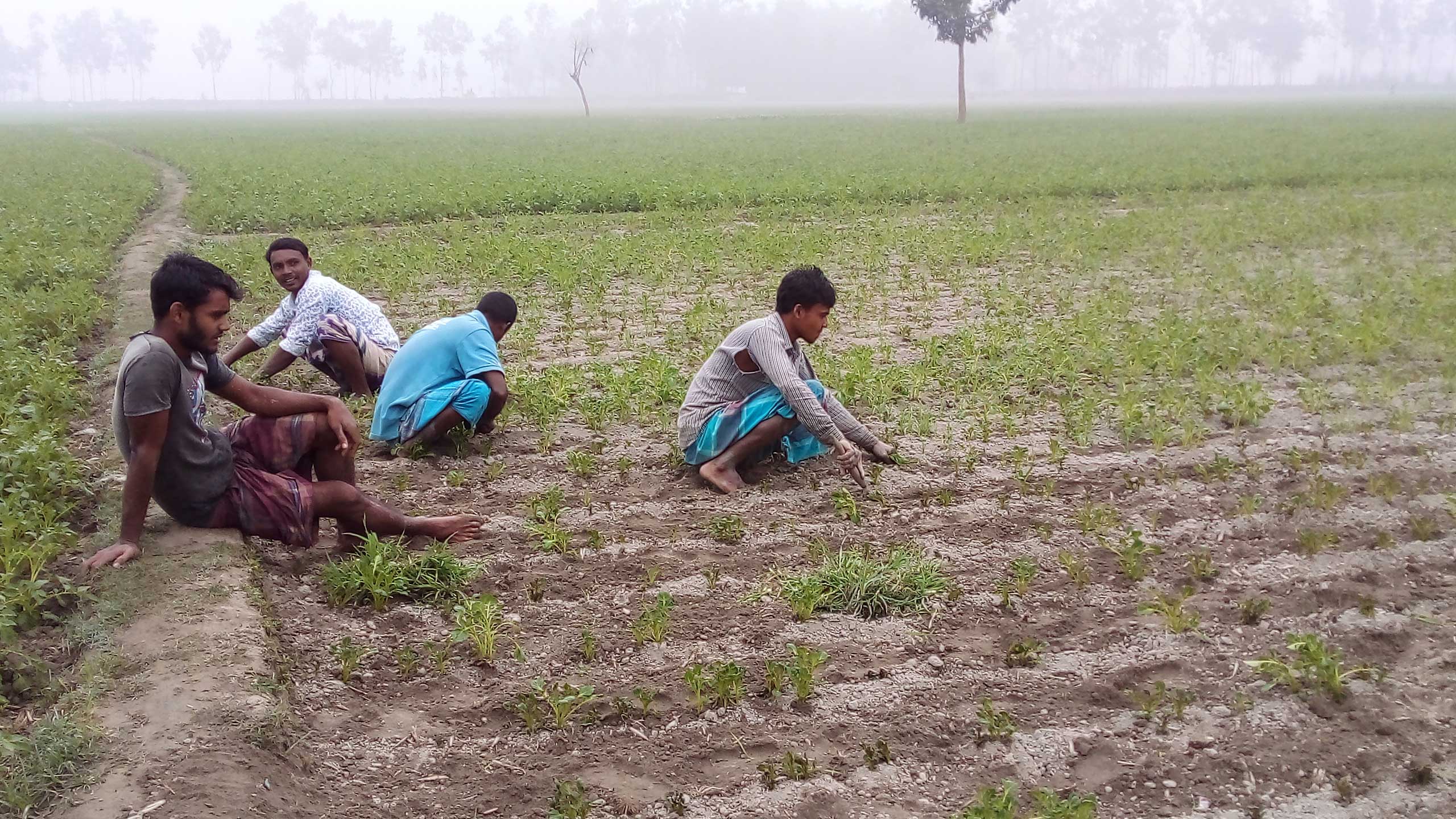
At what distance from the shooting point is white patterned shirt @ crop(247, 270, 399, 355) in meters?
7.08

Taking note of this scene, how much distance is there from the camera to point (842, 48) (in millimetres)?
155250

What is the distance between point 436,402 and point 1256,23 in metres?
168

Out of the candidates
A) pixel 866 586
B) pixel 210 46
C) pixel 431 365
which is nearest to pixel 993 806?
pixel 866 586

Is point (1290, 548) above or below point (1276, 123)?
below

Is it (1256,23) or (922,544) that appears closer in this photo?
(922,544)

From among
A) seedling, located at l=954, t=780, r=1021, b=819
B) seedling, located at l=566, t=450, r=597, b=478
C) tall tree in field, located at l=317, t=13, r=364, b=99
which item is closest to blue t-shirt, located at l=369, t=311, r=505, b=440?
seedling, located at l=566, t=450, r=597, b=478

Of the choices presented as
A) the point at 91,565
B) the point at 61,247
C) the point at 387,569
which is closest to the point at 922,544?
the point at 387,569

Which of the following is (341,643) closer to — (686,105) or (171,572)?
(171,572)

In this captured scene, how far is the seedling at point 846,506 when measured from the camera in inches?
215

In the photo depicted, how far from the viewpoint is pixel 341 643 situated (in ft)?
13.9

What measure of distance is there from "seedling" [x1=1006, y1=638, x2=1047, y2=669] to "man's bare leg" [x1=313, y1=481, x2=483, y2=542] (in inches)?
103

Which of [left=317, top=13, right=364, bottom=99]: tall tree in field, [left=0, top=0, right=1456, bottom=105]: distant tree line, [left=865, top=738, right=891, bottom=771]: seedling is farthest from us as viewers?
[left=317, top=13, right=364, bottom=99]: tall tree in field

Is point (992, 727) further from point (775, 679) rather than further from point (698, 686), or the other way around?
point (698, 686)

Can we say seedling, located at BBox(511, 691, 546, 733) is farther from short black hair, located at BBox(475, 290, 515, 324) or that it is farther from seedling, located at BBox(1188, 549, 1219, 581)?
short black hair, located at BBox(475, 290, 515, 324)
